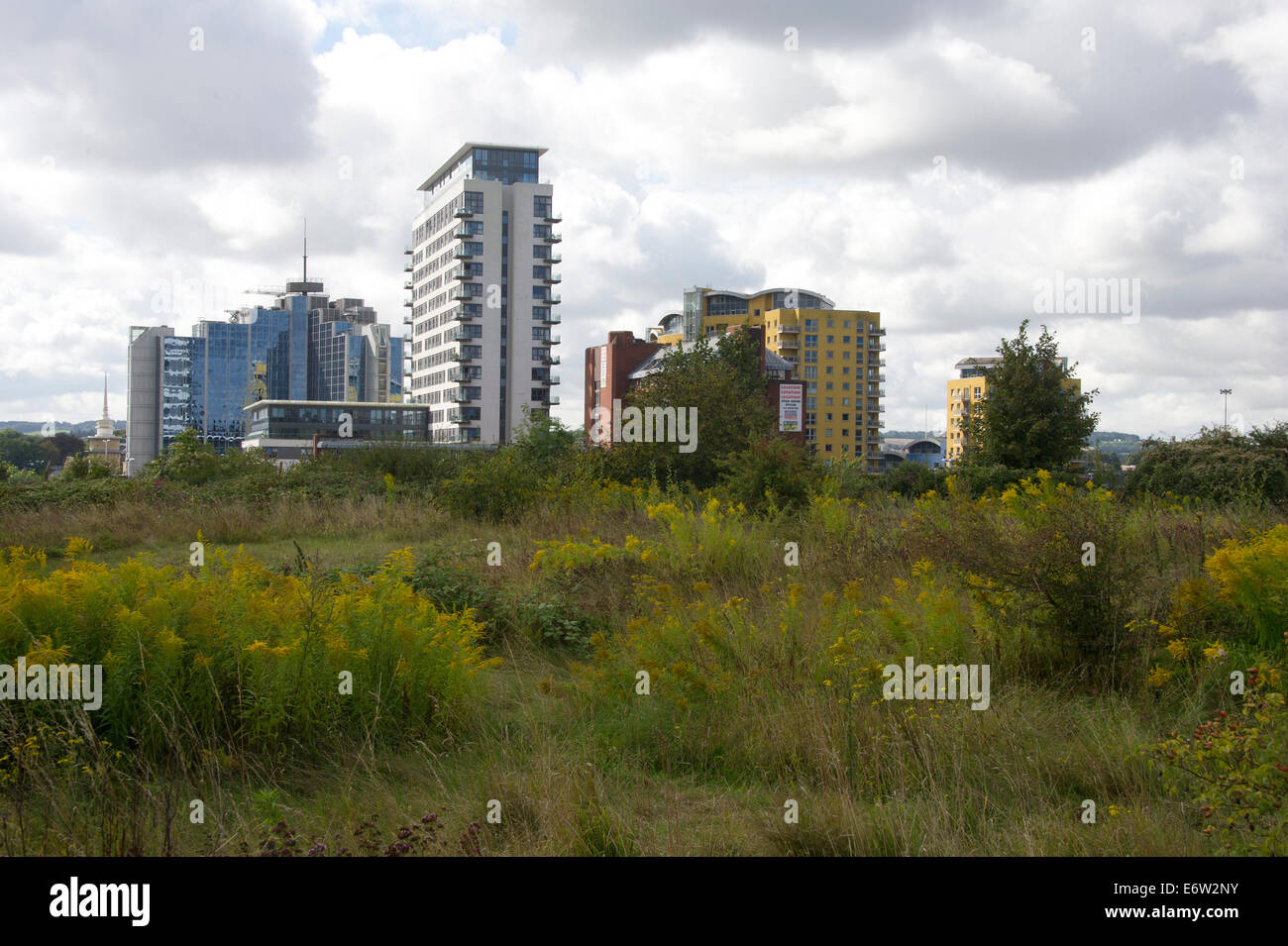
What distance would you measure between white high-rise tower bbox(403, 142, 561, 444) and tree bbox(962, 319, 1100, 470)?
78.9 metres

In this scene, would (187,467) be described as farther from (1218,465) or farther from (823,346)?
(823,346)

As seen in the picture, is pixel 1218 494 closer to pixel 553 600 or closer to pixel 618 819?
pixel 553 600

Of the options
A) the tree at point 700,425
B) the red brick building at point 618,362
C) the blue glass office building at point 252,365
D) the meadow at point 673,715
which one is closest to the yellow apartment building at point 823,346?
the red brick building at point 618,362

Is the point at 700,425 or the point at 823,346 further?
the point at 823,346

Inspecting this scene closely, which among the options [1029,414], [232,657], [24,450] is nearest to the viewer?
[232,657]

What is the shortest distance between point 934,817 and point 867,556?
5852 mm

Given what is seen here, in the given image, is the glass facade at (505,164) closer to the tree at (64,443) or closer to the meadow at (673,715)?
the tree at (64,443)

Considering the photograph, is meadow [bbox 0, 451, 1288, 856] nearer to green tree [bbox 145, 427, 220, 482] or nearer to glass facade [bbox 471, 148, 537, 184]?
green tree [bbox 145, 427, 220, 482]

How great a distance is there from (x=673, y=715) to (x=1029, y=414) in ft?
105

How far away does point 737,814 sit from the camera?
4.51 m

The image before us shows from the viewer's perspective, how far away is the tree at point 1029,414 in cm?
3403

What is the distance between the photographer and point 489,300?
110812mm

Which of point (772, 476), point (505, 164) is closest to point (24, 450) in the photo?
point (505, 164)

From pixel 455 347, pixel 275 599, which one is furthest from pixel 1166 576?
pixel 455 347
